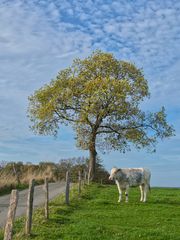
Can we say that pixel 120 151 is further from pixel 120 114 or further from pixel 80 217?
pixel 80 217

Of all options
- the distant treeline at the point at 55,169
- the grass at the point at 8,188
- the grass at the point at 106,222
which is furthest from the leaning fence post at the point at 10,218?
the distant treeline at the point at 55,169

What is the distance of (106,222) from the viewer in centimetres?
2120

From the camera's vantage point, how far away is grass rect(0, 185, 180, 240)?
17.6m

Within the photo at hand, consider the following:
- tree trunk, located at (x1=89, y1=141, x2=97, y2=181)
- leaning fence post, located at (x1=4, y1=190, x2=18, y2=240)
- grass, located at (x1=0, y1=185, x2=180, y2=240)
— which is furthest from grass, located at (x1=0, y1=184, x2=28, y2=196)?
leaning fence post, located at (x1=4, y1=190, x2=18, y2=240)

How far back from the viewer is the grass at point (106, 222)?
1759 cm

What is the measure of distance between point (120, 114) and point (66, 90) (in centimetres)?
598

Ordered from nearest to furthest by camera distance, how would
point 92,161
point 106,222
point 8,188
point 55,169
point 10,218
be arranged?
point 10,218
point 106,222
point 8,188
point 92,161
point 55,169

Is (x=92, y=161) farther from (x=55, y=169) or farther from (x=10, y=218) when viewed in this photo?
(x=10, y=218)

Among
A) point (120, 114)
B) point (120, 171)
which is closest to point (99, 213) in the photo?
point (120, 171)

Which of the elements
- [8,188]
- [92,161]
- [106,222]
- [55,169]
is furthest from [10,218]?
[55,169]

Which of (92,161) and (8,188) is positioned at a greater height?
(92,161)

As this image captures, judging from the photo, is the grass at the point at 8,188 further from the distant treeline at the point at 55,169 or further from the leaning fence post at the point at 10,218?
the leaning fence post at the point at 10,218

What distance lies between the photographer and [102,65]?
2050 inches

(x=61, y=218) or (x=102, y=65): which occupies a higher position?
(x=102, y=65)
